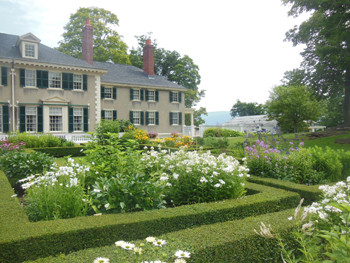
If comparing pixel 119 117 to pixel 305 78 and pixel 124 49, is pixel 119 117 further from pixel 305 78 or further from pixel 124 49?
pixel 305 78

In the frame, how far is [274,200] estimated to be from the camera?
16.3 feet

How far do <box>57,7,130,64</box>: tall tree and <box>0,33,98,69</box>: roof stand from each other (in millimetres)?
9748

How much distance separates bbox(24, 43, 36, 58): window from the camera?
68.4ft

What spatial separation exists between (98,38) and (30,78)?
561 inches

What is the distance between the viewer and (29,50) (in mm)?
20984

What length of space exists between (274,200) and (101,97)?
880 inches

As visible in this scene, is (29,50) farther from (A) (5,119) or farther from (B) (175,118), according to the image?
(B) (175,118)

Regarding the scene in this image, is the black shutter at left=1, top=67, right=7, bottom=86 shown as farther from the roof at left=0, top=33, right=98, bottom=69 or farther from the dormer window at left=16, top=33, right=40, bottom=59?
the dormer window at left=16, top=33, right=40, bottom=59

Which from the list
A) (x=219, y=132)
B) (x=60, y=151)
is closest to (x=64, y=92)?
(x=60, y=151)

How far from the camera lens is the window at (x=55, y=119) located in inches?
860

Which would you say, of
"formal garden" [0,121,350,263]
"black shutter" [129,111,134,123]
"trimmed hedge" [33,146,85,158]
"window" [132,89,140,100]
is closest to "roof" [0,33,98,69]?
"window" [132,89,140,100]

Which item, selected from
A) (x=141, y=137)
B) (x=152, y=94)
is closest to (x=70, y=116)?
(x=141, y=137)

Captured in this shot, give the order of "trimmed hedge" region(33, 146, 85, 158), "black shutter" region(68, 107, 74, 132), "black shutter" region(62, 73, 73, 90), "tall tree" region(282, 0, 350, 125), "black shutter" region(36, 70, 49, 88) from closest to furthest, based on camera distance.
Result: 1. "trimmed hedge" region(33, 146, 85, 158)
2. "tall tree" region(282, 0, 350, 125)
3. "black shutter" region(36, 70, 49, 88)
4. "black shutter" region(62, 73, 73, 90)
5. "black shutter" region(68, 107, 74, 132)

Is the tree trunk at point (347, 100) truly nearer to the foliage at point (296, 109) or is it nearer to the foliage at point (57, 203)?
the foliage at point (296, 109)
